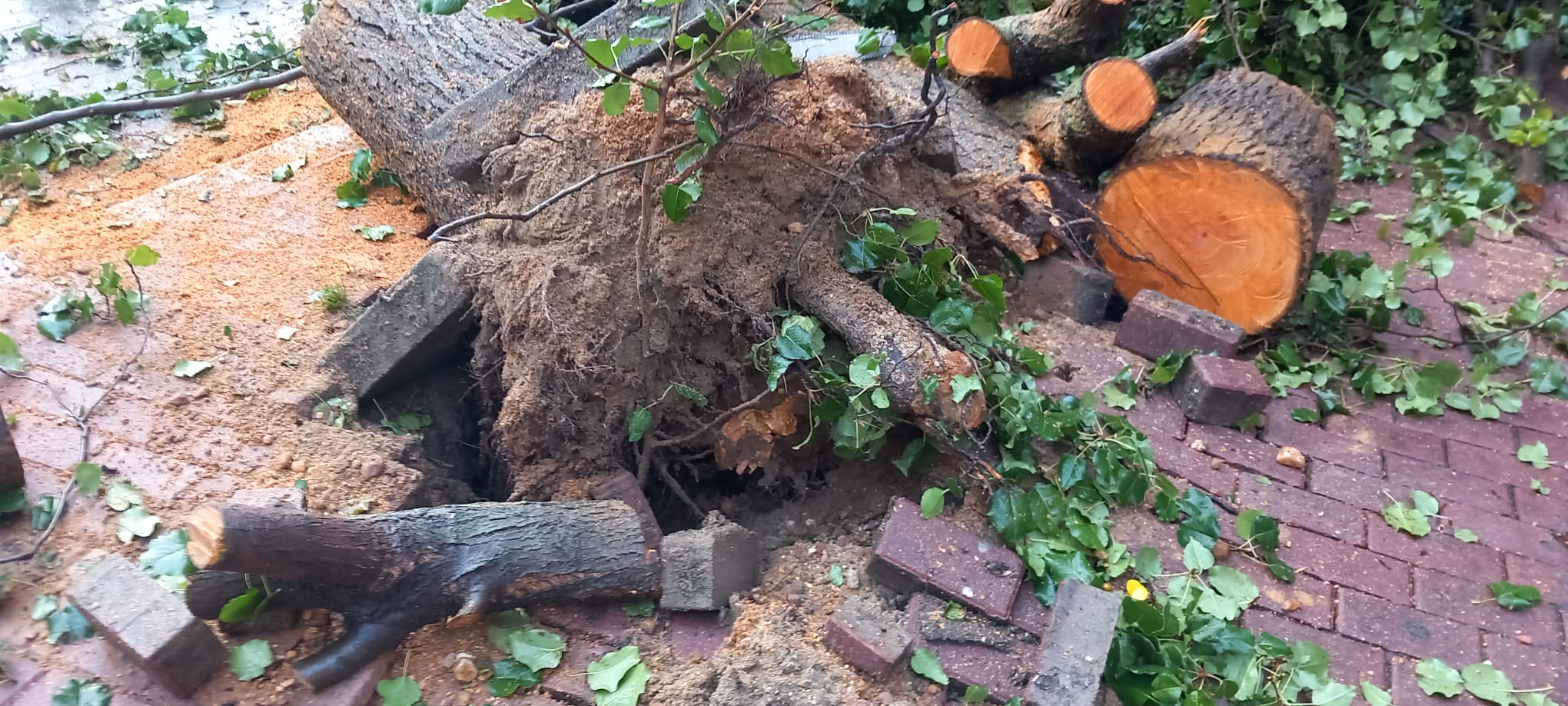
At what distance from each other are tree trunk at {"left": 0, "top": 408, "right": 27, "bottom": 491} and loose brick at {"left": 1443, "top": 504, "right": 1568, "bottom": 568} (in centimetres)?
378

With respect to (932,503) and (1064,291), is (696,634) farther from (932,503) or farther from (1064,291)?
(1064,291)

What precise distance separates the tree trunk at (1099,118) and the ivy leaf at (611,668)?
7.88ft

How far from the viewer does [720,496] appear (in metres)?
2.80

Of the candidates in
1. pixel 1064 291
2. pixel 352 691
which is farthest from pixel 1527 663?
pixel 352 691

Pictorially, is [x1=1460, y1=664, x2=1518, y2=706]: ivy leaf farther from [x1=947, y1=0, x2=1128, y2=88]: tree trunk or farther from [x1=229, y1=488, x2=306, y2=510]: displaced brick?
[x1=229, y1=488, x2=306, y2=510]: displaced brick

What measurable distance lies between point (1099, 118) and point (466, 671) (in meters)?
2.67

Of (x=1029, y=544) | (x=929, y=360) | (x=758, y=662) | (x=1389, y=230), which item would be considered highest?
(x=929, y=360)

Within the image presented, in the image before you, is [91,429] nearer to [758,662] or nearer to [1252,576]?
[758,662]

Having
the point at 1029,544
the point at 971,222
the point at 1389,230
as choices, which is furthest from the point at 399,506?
the point at 1389,230

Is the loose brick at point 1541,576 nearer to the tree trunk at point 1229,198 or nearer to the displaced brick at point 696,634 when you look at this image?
the tree trunk at point 1229,198

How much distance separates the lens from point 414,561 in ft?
6.44

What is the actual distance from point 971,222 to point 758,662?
5.46 ft

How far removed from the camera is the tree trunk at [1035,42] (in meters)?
3.66

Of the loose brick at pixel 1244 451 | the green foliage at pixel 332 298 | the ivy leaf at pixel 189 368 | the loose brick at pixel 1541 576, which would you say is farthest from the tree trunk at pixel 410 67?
the loose brick at pixel 1541 576
